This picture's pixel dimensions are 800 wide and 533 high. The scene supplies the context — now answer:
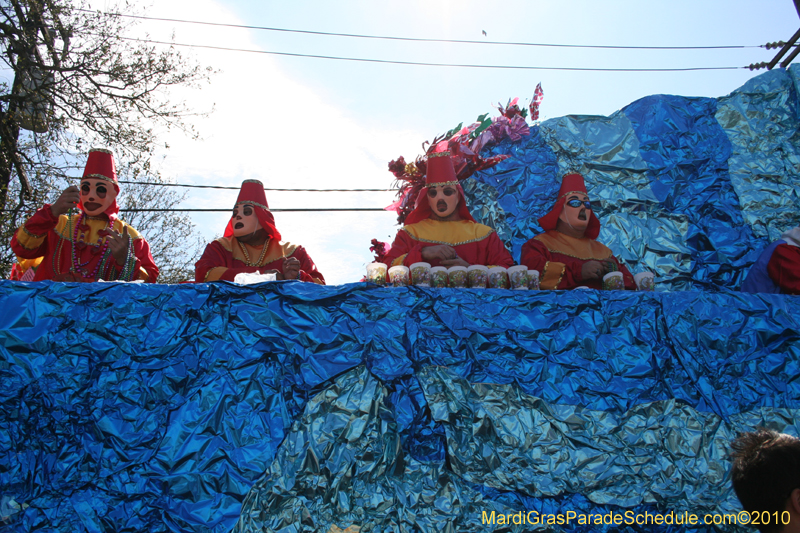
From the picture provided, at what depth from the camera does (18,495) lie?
1.81 m

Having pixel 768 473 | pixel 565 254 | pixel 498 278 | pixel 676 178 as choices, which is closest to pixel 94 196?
pixel 498 278

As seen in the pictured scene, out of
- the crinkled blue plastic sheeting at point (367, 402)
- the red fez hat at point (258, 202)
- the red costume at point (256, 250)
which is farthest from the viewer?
the red fez hat at point (258, 202)

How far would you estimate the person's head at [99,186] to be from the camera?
3.22 metres

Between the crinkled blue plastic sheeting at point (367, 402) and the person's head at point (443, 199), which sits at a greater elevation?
the person's head at point (443, 199)

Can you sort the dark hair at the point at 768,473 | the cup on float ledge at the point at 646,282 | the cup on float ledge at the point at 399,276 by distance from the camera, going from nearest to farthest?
the dark hair at the point at 768,473 → the cup on float ledge at the point at 399,276 → the cup on float ledge at the point at 646,282

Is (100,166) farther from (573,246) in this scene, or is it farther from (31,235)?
(573,246)

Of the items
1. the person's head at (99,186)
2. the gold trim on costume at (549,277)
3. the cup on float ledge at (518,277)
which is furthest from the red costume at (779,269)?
the person's head at (99,186)

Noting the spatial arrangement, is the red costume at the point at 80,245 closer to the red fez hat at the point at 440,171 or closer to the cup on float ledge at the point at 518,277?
the red fez hat at the point at 440,171

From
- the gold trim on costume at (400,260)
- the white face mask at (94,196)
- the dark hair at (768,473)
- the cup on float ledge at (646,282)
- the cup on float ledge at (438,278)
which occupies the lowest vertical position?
the dark hair at (768,473)

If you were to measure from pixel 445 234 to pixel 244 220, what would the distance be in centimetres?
123

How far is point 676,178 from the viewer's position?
4.32m

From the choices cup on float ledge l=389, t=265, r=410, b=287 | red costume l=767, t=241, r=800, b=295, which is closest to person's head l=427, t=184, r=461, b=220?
cup on float ledge l=389, t=265, r=410, b=287

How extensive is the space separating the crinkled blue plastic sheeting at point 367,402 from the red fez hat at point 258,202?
1.38 m

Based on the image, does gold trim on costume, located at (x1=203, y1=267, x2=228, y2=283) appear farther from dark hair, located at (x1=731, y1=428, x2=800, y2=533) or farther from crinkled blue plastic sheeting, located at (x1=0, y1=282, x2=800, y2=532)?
dark hair, located at (x1=731, y1=428, x2=800, y2=533)
